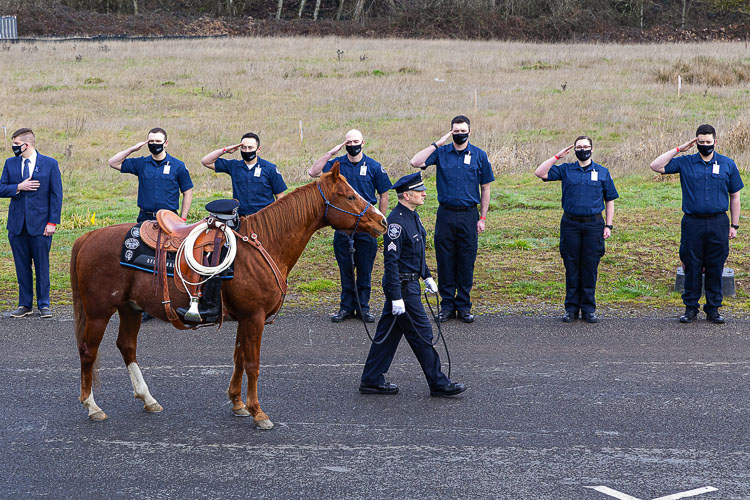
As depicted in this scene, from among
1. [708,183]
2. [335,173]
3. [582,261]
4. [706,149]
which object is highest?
[706,149]

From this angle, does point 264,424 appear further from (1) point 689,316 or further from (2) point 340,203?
(1) point 689,316

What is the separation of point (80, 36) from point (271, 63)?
679 inches

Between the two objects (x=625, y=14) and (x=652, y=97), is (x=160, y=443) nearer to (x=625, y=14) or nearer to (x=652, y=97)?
(x=652, y=97)

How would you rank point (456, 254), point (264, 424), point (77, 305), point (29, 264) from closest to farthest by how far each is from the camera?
1. point (264, 424)
2. point (77, 305)
3. point (456, 254)
4. point (29, 264)

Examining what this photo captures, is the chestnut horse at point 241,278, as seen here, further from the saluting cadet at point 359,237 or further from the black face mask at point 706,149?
the black face mask at point 706,149

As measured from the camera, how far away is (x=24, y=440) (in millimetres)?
6367

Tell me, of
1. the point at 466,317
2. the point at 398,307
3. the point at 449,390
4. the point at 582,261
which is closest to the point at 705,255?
the point at 582,261

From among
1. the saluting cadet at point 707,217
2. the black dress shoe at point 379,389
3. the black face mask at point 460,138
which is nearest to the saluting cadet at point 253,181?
the black face mask at point 460,138

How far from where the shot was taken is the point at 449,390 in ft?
24.1

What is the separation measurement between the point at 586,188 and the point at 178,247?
523 cm

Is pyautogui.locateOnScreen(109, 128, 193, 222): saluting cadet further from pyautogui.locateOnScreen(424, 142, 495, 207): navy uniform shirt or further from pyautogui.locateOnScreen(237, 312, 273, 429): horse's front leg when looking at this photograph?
pyautogui.locateOnScreen(237, 312, 273, 429): horse's front leg

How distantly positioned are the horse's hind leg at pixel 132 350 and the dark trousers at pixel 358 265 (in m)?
3.37

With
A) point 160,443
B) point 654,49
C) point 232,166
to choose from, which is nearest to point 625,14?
point 654,49

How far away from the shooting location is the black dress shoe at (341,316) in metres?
10.0
